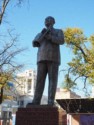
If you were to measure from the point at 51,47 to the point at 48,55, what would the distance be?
23 centimetres

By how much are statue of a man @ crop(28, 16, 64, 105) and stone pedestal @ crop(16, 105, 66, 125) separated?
0.51 m

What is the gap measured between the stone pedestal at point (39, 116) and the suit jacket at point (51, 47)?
4.40 feet

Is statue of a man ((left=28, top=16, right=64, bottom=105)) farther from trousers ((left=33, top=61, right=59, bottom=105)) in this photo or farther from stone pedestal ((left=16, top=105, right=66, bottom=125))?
stone pedestal ((left=16, top=105, right=66, bottom=125))

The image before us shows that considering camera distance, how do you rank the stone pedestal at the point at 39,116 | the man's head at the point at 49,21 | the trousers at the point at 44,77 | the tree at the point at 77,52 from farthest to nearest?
the tree at the point at 77,52 → the man's head at the point at 49,21 → the trousers at the point at 44,77 → the stone pedestal at the point at 39,116

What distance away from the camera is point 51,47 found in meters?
8.98

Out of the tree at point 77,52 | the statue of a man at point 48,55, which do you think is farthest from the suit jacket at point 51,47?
the tree at point 77,52

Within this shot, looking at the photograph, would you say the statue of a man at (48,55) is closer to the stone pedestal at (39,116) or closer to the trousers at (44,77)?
the trousers at (44,77)

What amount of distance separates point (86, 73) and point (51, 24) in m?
16.1

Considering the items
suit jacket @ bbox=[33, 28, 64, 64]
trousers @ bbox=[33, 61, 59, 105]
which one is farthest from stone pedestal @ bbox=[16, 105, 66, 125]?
suit jacket @ bbox=[33, 28, 64, 64]

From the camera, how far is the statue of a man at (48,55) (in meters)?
8.89

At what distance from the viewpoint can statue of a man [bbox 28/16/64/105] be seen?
8.89 meters

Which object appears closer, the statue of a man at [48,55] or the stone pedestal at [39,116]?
the stone pedestal at [39,116]

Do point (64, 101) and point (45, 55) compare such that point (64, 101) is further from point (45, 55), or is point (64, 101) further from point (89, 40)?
point (45, 55)

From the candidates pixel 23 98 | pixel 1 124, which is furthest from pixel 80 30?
pixel 23 98
